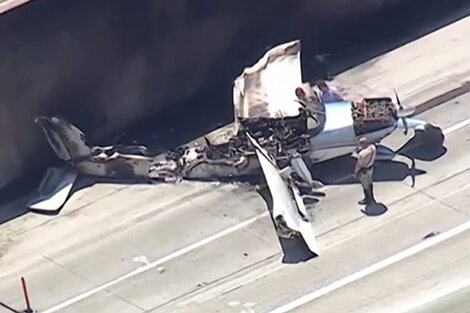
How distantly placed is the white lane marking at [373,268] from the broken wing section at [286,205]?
794 millimetres

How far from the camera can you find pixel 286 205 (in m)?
14.4

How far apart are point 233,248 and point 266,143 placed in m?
2.11

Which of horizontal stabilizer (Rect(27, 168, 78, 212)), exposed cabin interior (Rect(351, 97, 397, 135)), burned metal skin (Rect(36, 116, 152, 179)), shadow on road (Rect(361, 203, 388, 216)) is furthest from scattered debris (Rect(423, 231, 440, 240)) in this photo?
horizontal stabilizer (Rect(27, 168, 78, 212))

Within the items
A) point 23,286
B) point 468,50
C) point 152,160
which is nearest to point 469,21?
point 468,50

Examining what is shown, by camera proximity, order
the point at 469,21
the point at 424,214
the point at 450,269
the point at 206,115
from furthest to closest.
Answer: the point at 469,21, the point at 206,115, the point at 424,214, the point at 450,269

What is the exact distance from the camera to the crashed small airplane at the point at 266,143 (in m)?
15.4

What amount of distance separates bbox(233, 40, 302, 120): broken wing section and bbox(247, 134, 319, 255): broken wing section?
82cm

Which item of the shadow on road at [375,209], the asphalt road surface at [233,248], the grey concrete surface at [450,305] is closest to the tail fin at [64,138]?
the asphalt road surface at [233,248]

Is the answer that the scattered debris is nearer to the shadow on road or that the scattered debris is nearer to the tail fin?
the shadow on road

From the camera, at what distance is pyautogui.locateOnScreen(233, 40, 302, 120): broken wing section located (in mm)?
15961

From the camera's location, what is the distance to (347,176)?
1553 cm

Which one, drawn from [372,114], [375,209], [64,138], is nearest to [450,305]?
[375,209]

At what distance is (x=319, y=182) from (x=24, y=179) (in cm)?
453

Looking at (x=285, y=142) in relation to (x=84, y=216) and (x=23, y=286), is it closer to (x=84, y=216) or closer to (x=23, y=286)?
(x=84, y=216)
